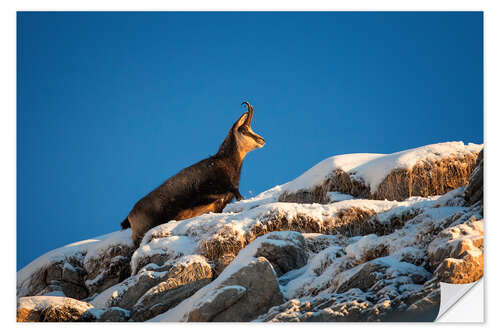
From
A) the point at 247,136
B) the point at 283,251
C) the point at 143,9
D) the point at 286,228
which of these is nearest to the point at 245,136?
the point at 247,136

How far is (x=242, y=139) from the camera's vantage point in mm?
6664

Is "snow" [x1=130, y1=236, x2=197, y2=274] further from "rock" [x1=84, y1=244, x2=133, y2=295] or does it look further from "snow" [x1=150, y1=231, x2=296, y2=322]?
"snow" [x1=150, y1=231, x2=296, y2=322]

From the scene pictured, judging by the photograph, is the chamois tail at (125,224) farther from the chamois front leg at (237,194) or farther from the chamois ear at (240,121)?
the chamois ear at (240,121)

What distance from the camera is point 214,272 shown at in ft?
17.2

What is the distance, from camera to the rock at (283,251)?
195 inches

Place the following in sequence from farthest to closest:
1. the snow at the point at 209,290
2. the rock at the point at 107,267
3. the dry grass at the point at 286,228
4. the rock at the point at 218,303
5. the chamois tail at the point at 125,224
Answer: the chamois tail at the point at 125,224 < the rock at the point at 107,267 < the dry grass at the point at 286,228 < the snow at the point at 209,290 < the rock at the point at 218,303

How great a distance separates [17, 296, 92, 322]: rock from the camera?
474cm

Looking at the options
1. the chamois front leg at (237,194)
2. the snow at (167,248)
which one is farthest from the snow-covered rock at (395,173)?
the snow at (167,248)

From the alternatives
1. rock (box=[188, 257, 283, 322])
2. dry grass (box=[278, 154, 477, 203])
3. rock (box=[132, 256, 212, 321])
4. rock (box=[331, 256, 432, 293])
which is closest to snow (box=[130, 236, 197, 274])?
rock (box=[132, 256, 212, 321])

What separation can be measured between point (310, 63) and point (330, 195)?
5.13ft

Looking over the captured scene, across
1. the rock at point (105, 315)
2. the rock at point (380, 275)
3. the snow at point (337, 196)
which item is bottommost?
the rock at point (105, 315)

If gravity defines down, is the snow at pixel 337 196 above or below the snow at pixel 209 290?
above

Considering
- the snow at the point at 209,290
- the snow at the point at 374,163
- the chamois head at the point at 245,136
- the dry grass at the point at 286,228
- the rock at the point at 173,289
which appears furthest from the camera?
the chamois head at the point at 245,136

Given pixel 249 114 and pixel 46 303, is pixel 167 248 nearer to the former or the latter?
pixel 46 303
